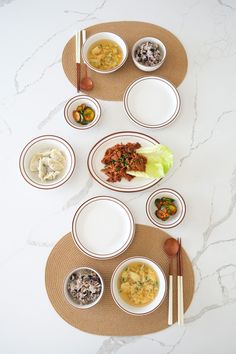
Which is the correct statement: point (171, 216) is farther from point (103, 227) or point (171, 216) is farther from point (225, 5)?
point (225, 5)

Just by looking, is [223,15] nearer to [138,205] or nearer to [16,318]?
[138,205]

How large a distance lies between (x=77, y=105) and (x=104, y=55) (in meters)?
0.47

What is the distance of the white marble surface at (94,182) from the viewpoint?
2.14 metres

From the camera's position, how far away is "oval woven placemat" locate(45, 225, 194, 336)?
2129 mm

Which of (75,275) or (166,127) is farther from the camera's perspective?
(166,127)

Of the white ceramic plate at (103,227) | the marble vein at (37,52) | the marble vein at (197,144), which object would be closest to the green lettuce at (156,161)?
the marble vein at (197,144)

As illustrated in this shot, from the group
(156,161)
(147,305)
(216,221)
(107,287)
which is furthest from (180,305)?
(156,161)

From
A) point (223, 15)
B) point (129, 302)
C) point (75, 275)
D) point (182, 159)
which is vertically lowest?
point (129, 302)

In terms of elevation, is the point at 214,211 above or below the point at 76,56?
below

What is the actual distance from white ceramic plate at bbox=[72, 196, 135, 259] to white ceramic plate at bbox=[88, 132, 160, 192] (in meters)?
0.12

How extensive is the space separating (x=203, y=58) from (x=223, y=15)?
1.48ft

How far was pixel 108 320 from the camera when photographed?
2133mm

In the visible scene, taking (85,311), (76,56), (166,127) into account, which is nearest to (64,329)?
(85,311)

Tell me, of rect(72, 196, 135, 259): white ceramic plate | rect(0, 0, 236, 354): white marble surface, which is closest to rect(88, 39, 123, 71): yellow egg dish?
rect(0, 0, 236, 354): white marble surface
